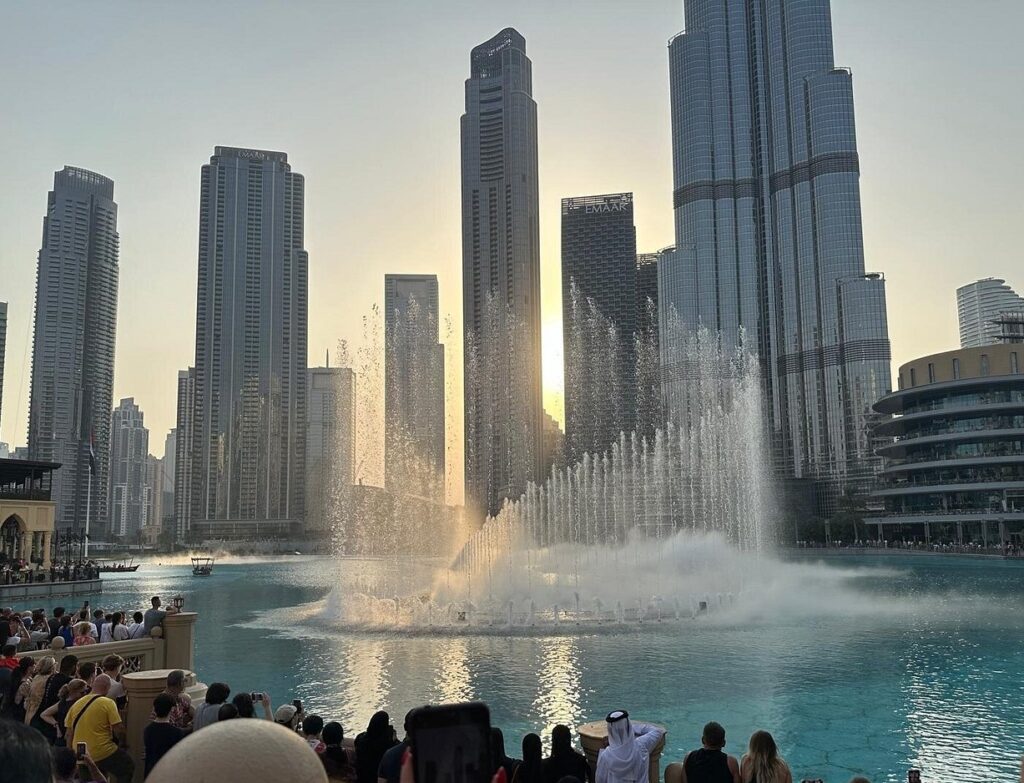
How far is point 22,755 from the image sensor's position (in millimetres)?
2623

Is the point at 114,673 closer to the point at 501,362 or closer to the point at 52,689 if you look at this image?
the point at 52,689

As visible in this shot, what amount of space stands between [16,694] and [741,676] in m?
16.7

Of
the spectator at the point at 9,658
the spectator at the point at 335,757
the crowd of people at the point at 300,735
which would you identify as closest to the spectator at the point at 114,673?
the crowd of people at the point at 300,735

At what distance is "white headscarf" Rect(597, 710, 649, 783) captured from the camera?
251 inches

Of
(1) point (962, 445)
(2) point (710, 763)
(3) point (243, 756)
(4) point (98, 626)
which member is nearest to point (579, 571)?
(4) point (98, 626)

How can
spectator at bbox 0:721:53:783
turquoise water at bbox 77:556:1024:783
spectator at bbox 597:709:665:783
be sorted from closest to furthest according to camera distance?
1. spectator at bbox 0:721:53:783
2. spectator at bbox 597:709:665:783
3. turquoise water at bbox 77:556:1024:783

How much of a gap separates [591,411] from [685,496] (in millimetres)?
85380

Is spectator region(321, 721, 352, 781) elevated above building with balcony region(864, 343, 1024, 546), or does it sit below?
below

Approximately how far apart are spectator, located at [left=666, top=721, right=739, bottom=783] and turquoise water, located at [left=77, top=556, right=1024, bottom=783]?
301 inches

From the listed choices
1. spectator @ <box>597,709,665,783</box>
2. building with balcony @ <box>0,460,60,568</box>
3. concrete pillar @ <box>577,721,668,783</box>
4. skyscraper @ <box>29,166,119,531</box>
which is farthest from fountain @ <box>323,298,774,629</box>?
skyscraper @ <box>29,166,119,531</box>

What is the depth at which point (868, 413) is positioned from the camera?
14038cm

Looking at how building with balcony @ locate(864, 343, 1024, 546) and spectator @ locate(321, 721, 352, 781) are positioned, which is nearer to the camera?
spectator @ locate(321, 721, 352, 781)

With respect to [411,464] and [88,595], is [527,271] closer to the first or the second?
[411,464]

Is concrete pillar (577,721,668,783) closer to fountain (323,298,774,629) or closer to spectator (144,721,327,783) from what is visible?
spectator (144,721,327,783)
